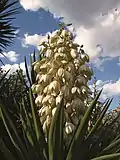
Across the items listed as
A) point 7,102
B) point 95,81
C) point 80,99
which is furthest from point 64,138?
A: point 95,81

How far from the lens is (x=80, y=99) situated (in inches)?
123

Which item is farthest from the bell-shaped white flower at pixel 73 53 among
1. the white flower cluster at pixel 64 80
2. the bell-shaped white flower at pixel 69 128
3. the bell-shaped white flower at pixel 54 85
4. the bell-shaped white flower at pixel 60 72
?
the bell-shaped white flower at pixel 69 128

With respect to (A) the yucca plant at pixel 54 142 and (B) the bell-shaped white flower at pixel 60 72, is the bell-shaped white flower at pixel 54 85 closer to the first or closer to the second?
(B) the bell-shaped white flower at pixel 60 72

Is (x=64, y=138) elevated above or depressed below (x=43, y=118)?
below

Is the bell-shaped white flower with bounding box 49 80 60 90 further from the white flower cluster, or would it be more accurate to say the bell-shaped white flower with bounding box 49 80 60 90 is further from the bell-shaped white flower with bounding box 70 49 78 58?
the bell-shaped white flower with bounding box 70 49 78 58

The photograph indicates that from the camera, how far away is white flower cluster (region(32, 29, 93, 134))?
3.05 m

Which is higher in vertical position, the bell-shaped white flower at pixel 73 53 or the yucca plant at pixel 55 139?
the bell-shaped white flower at pixel 73 53

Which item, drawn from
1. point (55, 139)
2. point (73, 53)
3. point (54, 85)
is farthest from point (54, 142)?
point (73, 53)

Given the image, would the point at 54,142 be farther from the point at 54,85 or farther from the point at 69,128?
the point at 54,85

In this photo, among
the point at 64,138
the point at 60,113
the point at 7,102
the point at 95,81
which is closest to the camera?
the point at 60,113

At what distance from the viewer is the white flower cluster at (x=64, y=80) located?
3.05m

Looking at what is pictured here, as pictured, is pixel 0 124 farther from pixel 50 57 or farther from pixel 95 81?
pixel 95 81

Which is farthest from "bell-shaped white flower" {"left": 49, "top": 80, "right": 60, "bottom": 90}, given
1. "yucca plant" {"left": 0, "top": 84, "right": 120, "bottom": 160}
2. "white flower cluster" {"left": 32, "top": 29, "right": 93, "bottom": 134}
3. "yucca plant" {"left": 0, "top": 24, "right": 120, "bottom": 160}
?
"yucca plant" {"left": 0, "top": 84, "right": 120, "bottom": 160}

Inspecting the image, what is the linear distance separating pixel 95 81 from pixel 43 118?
3035mm
